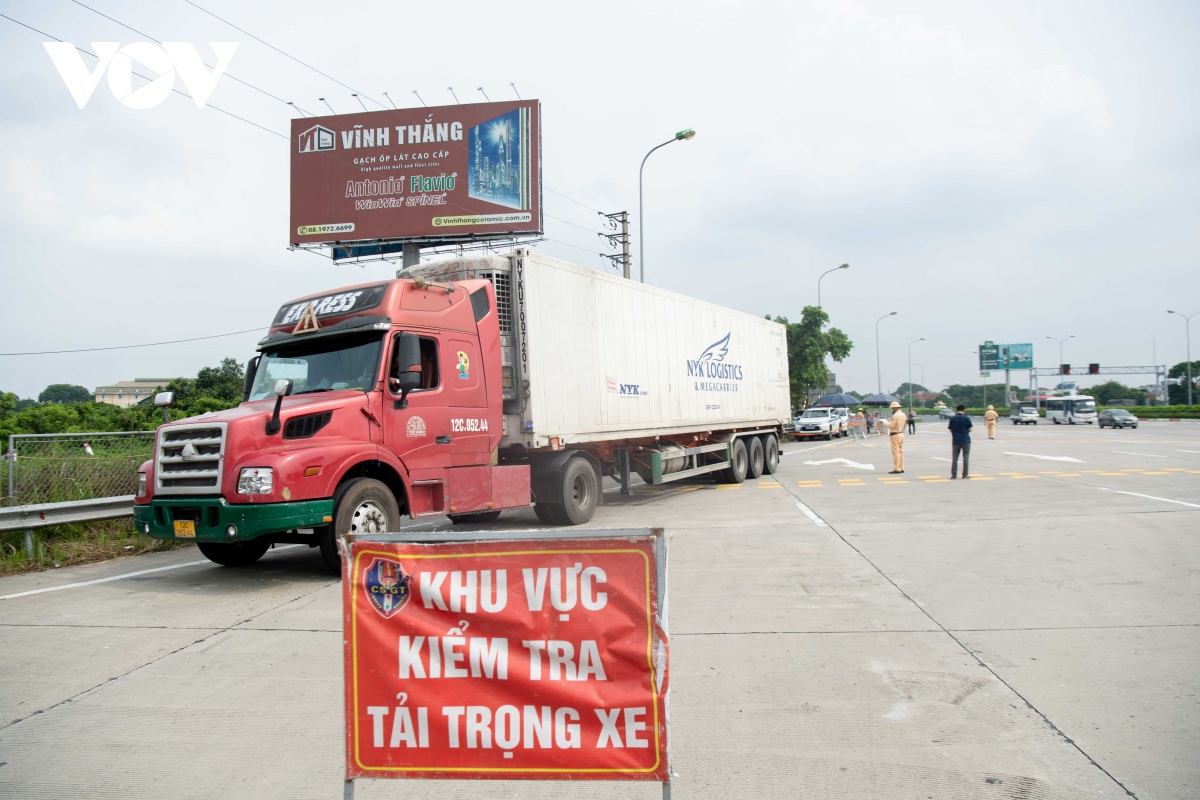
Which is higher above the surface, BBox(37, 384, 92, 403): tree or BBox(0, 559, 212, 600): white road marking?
BBox(37, 384, 92, 403): tree

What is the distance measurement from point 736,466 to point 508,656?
50.0 feet

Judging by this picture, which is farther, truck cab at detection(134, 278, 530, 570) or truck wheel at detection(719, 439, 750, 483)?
truck wheel at detection(719, 439, 750, 483)

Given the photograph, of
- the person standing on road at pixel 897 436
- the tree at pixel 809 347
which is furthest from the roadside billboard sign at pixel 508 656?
the tree at pixel 809 347

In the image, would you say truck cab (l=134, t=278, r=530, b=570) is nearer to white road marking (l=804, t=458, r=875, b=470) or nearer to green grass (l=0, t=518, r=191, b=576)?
green grass (l=0, t=518, r=191, b=576)

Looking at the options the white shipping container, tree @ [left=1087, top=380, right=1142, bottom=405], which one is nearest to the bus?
the white shipping container

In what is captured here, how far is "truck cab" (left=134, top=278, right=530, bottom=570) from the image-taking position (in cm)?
718

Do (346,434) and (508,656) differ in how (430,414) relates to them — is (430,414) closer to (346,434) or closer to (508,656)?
(346,434)

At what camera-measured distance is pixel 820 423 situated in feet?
132

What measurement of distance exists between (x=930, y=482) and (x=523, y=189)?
64.4ft

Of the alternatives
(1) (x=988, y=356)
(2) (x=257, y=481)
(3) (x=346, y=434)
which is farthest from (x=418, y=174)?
(1) (x=988, y=356)

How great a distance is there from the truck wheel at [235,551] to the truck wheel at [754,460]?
1217 centimetres

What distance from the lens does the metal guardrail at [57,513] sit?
29.0 feet

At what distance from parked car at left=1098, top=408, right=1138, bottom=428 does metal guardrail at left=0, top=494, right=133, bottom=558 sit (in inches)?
2108

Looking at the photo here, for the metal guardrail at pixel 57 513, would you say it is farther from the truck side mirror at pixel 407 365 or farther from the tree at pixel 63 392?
the tree at pixel 63 392
